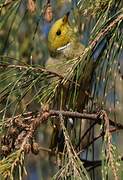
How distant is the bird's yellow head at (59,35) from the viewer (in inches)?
74.9

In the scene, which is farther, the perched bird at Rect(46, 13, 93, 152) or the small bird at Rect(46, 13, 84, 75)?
the small bird at Rect(46, 13, 84, 75)

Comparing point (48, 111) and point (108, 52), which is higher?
point (108, 52)

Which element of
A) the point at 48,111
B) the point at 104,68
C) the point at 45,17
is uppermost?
the point at 45,17

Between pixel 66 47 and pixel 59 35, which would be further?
pixel 59 35

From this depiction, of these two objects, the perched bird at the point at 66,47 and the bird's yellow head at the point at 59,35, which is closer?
the perched bird at the point at 66,47

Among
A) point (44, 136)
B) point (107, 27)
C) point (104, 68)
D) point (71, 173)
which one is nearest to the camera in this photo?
point (71, 173)

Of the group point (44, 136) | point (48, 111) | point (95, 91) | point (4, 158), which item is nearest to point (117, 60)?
point (95, 91)

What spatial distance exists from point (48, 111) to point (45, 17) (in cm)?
33

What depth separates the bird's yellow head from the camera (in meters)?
1.90

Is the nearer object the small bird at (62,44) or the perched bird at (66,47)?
the perched bird at (66,47)

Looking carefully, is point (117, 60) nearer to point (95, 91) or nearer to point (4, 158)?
point (95, 91)

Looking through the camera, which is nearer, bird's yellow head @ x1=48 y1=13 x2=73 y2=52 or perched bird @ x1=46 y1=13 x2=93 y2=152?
perched bird @ x1=46 y1=13 x2=93 y2=152

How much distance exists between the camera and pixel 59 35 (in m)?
2.04

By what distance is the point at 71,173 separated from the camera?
1.01 m
